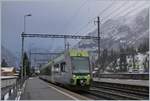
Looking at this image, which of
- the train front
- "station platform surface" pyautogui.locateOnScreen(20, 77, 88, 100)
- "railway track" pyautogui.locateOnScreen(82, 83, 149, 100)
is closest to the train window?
the train front

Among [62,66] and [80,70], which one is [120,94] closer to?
[80,70]

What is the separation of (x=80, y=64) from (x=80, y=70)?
2.12 feet

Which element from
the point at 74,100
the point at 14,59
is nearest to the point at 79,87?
the point at 74,100

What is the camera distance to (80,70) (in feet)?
106

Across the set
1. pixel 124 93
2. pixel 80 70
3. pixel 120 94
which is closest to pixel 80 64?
pixel 80 70

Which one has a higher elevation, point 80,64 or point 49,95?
point 80,64

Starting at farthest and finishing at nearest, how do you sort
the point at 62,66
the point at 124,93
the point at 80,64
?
the point at 62,66 → the point at 80,64 → the point at 124,93

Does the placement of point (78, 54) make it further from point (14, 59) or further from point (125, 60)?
point (14, 59)

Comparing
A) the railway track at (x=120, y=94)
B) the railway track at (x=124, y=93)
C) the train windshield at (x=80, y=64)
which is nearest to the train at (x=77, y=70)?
the train windshield at (x=80, y=64)

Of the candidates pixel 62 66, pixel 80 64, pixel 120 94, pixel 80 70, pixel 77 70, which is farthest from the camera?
pixel 62 66

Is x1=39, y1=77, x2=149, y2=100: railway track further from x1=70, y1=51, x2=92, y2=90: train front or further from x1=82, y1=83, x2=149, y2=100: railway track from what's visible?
x1=70, y1=51, x2=92, y2=90: train front

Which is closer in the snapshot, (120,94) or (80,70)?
(120,94)

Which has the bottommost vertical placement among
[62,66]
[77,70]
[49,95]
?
[49,95]

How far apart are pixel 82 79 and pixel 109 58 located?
271ft
